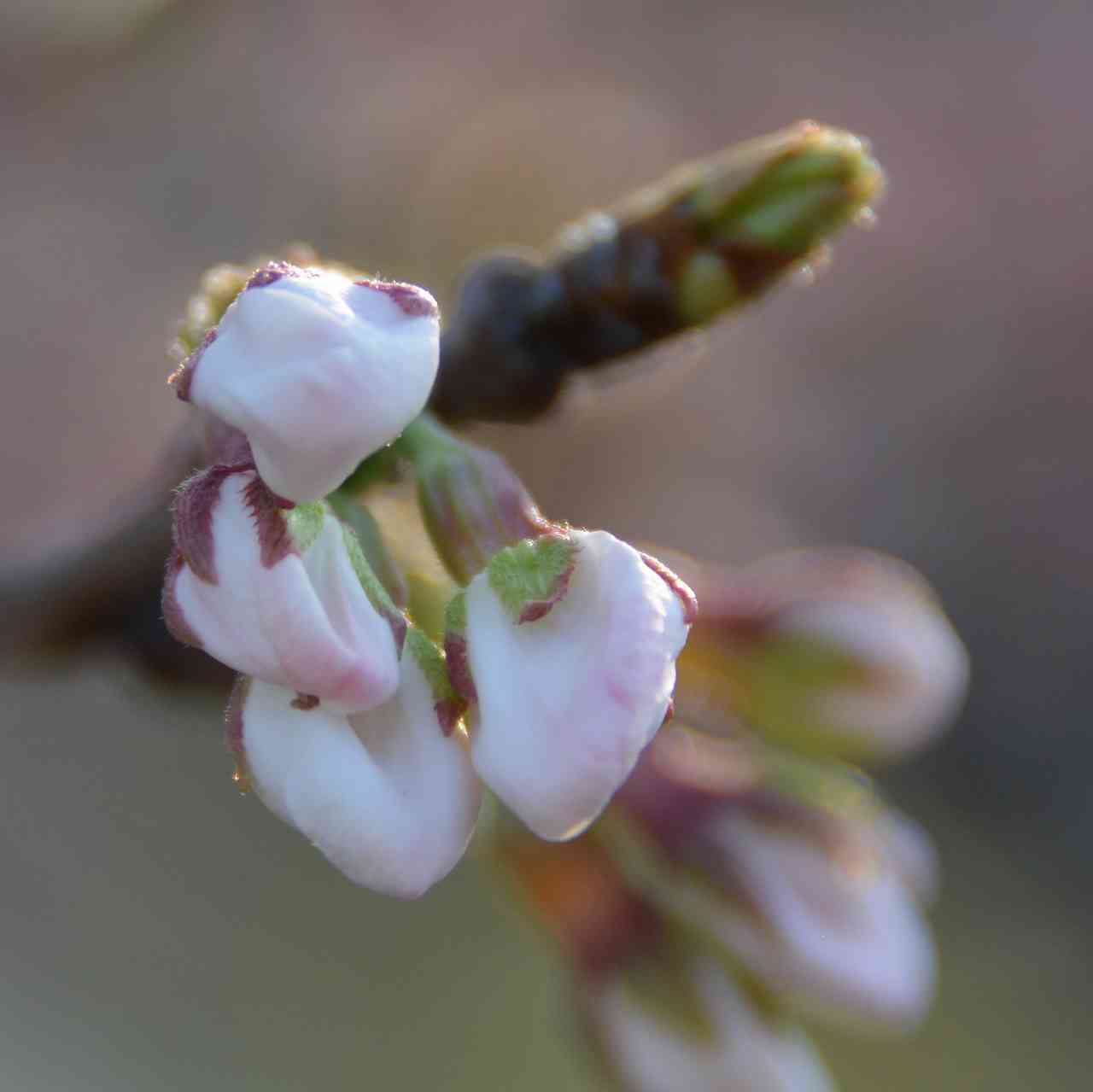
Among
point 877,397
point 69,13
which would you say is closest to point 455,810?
point 69,13

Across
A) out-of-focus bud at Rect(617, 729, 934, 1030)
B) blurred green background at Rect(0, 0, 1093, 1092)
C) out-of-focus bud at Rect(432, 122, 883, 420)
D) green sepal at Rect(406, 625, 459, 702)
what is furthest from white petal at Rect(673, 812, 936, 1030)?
blurred green background at Rect(0, 0, 1093, 1092)

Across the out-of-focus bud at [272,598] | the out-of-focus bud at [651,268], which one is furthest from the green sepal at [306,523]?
the out-of-focus bud at [651,268]

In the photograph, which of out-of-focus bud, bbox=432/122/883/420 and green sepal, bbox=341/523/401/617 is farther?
out-of-focus bud, bbox=432/122/883/420

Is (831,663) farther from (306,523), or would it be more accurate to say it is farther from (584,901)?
(306,523)

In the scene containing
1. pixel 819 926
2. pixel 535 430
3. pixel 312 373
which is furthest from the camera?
pixel 535 430

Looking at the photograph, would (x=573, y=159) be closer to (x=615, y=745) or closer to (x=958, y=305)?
(x=958, y=305)

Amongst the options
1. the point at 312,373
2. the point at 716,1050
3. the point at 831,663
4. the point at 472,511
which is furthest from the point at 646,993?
the point at 312,373

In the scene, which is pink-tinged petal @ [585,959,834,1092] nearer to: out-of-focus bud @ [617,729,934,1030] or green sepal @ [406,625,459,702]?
out-of-focus bud @ [617,729,934,1030]
